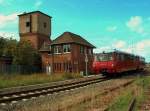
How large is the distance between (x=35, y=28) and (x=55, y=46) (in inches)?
373

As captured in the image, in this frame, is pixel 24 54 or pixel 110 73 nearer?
pixel 110 73

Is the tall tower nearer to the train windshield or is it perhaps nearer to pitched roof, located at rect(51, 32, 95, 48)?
pitched roof, located at rect(51, 32, 95, 48)

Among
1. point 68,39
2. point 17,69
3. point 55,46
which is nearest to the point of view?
point 17,69

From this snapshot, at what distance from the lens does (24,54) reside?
58.5 metres

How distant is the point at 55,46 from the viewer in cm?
5962

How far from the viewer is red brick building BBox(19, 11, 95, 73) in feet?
187

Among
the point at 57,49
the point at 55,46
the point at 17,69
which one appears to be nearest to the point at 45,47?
the point at 55,46

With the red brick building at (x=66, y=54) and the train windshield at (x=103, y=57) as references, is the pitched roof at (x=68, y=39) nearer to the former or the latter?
the red brick building at (x=66, y=54)

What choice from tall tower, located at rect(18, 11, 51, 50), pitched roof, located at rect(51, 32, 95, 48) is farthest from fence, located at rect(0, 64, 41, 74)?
tall tower, located at rect(18, 11, 51, 50)

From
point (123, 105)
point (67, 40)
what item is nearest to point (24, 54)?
point (67, 40)

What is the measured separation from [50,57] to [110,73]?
25912 millimetres

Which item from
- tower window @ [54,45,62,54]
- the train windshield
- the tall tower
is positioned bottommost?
the train windshield

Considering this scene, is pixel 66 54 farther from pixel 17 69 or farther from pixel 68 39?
pixel 17 69

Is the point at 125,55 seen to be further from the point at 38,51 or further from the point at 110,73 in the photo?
the point at 38,51
